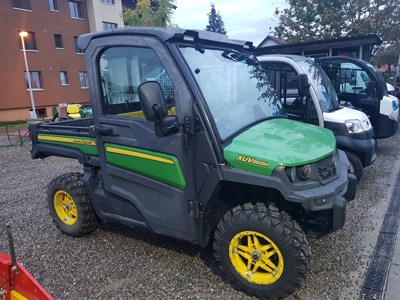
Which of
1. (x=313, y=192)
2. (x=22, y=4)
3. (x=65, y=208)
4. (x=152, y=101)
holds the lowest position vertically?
(x=65, y=208)

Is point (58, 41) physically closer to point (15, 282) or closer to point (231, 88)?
point (231, 88)

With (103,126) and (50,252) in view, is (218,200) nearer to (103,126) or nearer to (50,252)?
(103,126)

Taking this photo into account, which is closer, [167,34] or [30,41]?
[167,34]

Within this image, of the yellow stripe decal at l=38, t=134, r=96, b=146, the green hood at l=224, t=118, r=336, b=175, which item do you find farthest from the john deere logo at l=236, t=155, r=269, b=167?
the yellow stripe decal at l=38, t=134, r=96, b=146

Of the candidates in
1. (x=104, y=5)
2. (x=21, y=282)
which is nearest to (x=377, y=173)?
(x=21, y=282)

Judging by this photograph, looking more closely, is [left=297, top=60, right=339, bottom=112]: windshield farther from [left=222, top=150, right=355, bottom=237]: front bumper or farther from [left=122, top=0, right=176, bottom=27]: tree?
[left=122, top=0, right=176, bottom=27]: tree

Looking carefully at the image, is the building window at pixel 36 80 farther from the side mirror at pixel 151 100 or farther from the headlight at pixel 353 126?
the side mirror at pixel 151 100

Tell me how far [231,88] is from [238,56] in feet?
1.61

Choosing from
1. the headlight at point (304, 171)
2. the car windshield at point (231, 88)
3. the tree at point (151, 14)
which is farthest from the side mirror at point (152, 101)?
the tree at point (151, 14)

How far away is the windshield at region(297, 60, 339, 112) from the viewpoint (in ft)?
17.8

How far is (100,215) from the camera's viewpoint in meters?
3.63

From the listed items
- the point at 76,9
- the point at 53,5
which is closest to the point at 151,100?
the point at 53,5

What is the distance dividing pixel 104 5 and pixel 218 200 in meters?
27.5

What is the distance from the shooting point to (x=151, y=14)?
1409 cm
